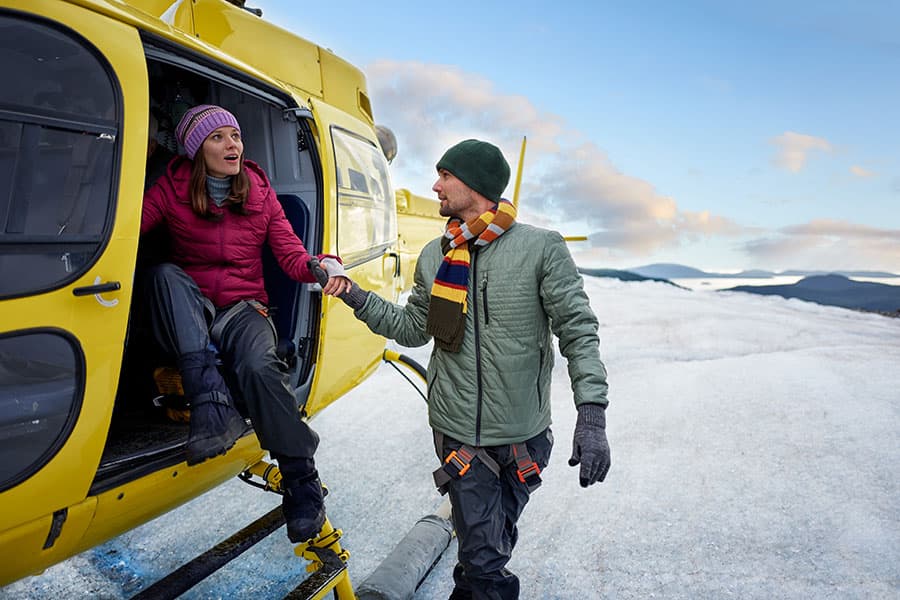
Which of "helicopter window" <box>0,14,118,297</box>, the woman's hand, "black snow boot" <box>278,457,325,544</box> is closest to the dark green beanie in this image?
the woman's hand

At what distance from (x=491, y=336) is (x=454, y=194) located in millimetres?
539

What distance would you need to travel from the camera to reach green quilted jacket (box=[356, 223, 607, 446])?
203 centimetres

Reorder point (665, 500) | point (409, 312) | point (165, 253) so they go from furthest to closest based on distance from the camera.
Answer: point (665, 500)
point (165, 253)
point (409, 312)

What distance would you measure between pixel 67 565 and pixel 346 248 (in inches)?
89.0

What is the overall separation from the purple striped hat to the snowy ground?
2.18m

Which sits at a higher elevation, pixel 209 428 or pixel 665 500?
pixel 209 428

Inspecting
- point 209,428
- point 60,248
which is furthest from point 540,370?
point 60,248

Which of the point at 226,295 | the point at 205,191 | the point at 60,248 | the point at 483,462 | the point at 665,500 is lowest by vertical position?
the point at 665,500

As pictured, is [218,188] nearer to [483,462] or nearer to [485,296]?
[485,296]

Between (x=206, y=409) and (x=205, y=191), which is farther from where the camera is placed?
(x=205, y=191)

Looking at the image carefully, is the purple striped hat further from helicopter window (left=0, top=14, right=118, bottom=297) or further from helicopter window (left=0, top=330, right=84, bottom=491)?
helicopter window (left=0, top=330, right=84, bottom=491)

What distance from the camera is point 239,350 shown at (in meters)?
2.08

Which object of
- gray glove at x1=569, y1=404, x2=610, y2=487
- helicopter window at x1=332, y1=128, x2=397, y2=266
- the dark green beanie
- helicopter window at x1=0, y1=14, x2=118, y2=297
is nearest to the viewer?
helicopter window at x1=0, y1=14, x2=118, y2=297

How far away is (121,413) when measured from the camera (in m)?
2.51
